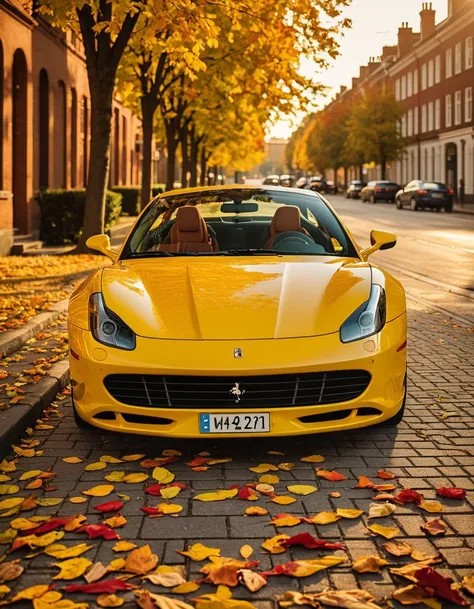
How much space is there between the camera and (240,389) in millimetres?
4684

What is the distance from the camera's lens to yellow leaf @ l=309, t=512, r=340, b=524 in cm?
392

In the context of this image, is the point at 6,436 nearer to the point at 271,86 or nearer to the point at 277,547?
the point at 277,547

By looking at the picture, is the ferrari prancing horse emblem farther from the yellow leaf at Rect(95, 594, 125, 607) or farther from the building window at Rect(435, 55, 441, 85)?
the building window at Rect(435, 55, 441, 85)

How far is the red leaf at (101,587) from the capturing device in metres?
3.20

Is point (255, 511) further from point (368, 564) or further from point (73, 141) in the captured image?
point (73, 141)

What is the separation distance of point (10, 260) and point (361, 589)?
13860 millimetres

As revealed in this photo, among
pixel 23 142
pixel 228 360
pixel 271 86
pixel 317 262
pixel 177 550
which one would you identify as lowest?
pixel 177 550

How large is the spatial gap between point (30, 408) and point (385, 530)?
105 inches

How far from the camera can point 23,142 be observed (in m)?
20.7

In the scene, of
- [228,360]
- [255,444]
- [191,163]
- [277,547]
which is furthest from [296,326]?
[191,163]

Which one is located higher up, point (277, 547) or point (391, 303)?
point (391, 303)

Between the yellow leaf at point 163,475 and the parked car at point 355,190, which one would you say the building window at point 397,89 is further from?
the yellow leaf at point 163,475

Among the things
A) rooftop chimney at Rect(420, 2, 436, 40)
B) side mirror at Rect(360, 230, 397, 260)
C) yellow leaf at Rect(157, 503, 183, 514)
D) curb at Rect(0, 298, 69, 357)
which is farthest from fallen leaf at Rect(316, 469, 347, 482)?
rooftop chimney at Rect(420, 2, 436, 40)

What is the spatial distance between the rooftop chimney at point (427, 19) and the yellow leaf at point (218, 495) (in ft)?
244
